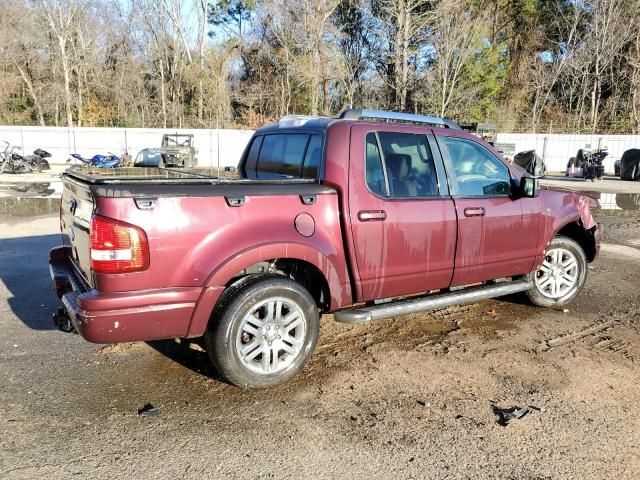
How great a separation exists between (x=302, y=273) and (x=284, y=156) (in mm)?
1139

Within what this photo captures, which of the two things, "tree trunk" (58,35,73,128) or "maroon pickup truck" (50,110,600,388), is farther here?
"tree trunk" (58,35,73,128)

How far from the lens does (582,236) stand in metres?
5.94

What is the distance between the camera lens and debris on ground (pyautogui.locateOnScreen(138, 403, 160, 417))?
3.46 metres

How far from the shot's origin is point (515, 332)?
5.01 m

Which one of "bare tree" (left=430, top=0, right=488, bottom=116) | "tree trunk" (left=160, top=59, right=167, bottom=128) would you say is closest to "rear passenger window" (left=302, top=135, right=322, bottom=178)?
"bare tree" (left=430, top=0, right=488, bottom=116)

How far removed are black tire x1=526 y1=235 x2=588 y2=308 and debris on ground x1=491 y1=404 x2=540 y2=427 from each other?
2185 millimetres

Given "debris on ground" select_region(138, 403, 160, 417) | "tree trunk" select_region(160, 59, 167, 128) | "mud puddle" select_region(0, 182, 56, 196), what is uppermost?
"tree trunk" select_region(160, 59, 167, 128)

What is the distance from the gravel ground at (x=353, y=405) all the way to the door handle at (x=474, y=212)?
1113 millimetres

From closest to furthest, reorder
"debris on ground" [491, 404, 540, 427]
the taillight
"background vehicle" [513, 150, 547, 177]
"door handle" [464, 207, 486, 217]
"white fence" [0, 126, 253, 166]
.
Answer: the taillight
"debris on ground" [491, 404, 540, 427]
"door handle" [464, 207, 486, 217]
"background vehicle" [513, 150, 547, 177]
"white fence" [0, 126, 253, 166]

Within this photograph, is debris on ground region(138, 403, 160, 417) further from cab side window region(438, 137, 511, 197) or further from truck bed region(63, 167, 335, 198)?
cab side window region(438, 137, 511, 197)

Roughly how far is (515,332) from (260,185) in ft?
9.36

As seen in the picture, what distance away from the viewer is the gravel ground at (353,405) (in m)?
2.96

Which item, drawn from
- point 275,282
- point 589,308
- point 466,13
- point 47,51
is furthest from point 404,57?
point 275,282

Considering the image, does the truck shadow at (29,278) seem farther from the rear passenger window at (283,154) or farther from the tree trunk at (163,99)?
the tree trunk at (163,99)
